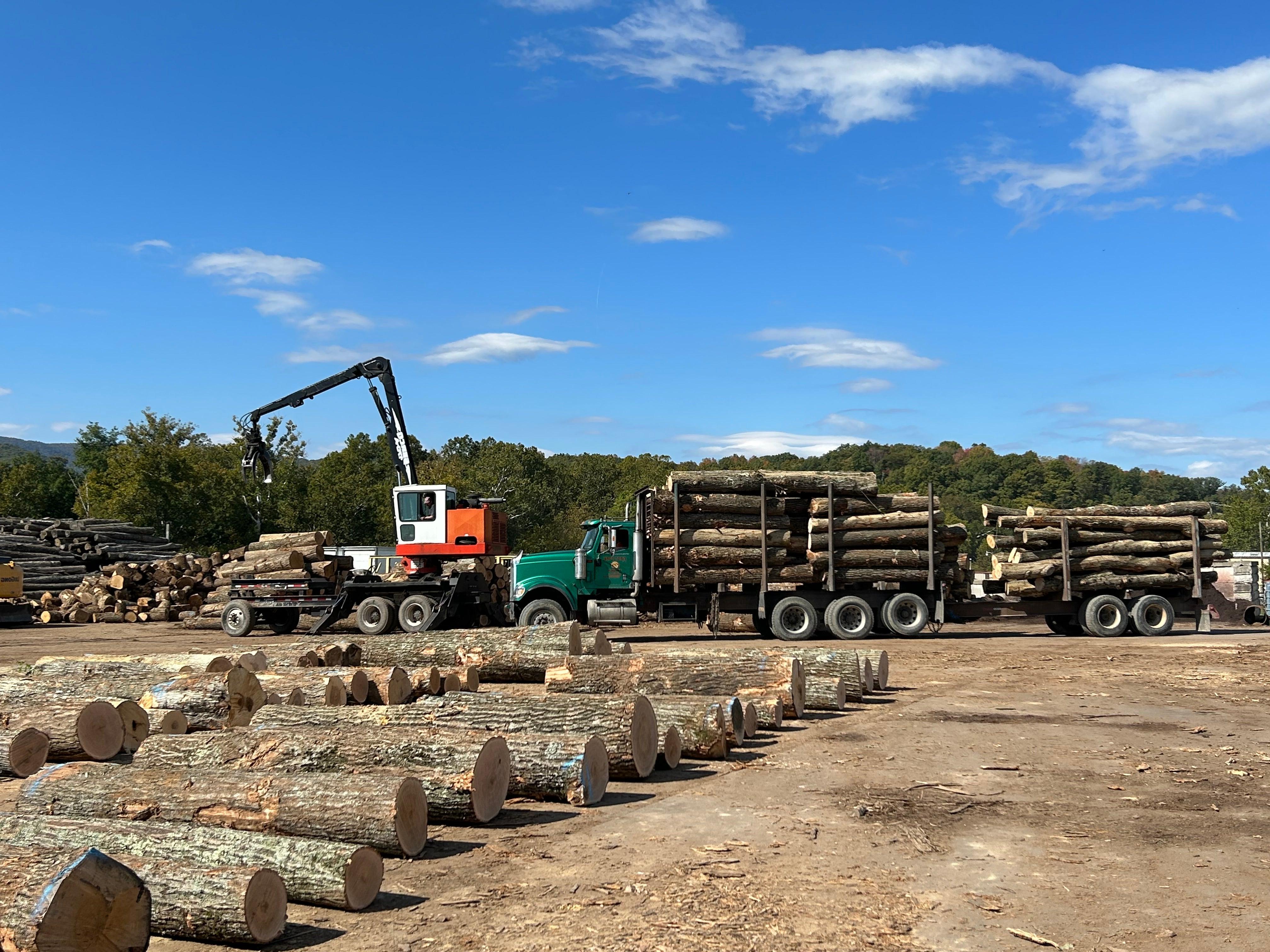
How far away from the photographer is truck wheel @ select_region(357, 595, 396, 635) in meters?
21.5

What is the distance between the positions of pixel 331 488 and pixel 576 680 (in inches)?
2257

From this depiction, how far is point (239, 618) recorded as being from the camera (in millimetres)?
23531

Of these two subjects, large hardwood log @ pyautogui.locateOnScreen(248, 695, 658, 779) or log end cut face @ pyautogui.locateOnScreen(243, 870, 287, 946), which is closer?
log end cut face @ pyautogui.locateOnScreen(243, 870, 287, 946)

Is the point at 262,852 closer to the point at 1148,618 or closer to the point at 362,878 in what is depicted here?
the point at 362,878

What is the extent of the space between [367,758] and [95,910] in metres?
3.01

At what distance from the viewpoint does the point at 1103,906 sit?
5.15 meters

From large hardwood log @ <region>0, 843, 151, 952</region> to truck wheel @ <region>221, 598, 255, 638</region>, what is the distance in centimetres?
1982

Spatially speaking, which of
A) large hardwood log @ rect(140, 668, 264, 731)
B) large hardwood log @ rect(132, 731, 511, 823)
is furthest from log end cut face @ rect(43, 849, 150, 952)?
large hardwood log @ rect(140, 668, 264, 731)

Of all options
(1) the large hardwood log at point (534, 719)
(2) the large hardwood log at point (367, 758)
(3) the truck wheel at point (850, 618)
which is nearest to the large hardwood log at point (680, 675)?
(1) the large hardwood log at point (534, 719)

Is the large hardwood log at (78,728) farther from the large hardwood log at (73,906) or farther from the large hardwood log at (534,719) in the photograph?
the large hardwood log at (73,906)

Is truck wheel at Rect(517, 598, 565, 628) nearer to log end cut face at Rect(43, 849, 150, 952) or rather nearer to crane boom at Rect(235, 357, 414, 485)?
crane boom at Rect(235, 357, 414, 485)

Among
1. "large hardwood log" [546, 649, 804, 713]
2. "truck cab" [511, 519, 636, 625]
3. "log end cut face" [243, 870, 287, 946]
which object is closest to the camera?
"log end cut face" [243, 870, 287, 946]

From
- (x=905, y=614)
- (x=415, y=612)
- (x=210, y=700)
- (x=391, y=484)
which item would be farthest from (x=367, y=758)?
(x=391, y=484)

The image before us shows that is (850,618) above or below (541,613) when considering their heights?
below
